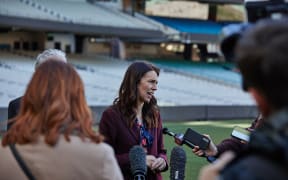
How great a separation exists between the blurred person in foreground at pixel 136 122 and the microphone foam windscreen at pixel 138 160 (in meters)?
0.18

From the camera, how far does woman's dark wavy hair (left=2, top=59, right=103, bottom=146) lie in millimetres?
2572

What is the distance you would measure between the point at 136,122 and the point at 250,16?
238cm

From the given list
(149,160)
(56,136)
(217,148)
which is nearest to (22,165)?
(56,136)

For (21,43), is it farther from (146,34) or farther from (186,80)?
(186,80)

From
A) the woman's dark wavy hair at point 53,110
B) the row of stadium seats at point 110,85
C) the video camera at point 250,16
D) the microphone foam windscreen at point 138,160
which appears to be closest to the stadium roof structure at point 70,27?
the row of stadium seats at point 110,85

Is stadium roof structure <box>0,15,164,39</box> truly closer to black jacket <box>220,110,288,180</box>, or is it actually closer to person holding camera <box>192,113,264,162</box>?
person holding camera <box>192,113,264,162</box>

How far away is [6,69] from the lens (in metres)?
28.2

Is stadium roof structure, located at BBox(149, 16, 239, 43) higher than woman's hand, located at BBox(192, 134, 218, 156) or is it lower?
lower

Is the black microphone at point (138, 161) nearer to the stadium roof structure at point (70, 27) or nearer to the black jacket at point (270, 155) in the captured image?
the black jacket at point (270, 155)

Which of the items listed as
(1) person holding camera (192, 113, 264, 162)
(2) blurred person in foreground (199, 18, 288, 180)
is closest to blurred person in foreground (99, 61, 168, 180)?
(1) person holding camera (192, 113, 264, 162)

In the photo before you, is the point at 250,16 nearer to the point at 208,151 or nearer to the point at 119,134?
the point at 208,151

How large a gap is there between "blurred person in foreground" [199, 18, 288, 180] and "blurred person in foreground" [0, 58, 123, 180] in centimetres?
90

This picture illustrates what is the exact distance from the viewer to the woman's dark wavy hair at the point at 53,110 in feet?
8.44

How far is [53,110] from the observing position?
8.43ft
